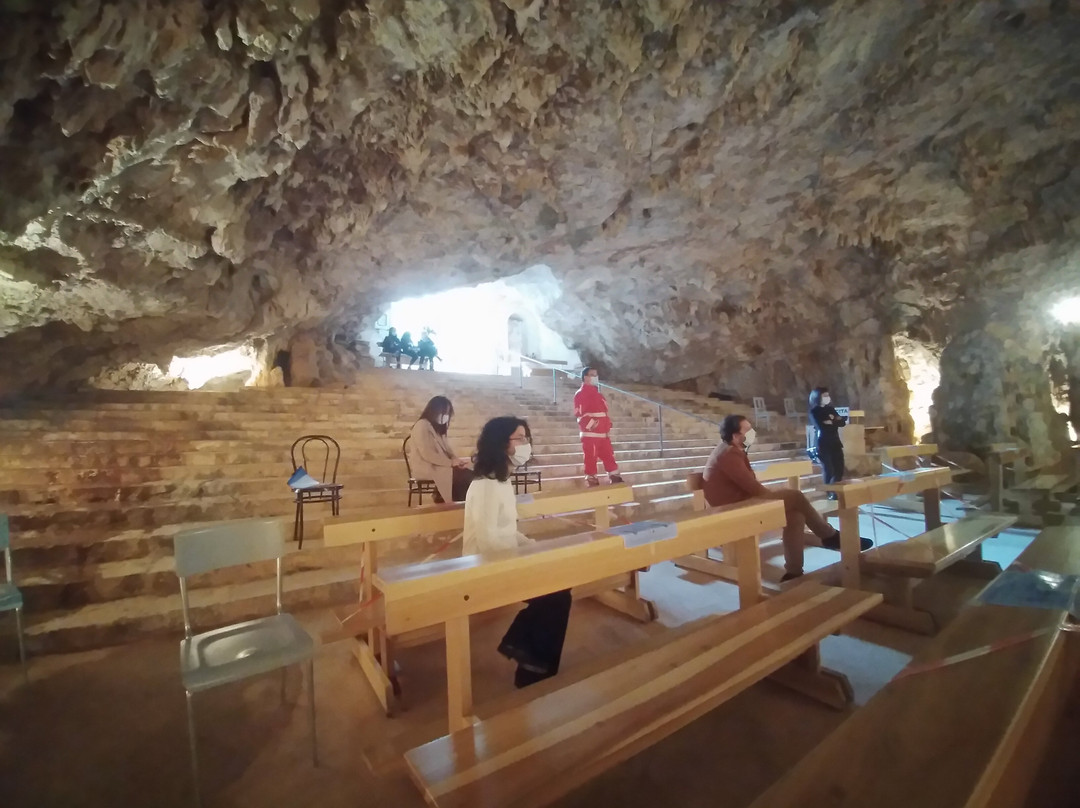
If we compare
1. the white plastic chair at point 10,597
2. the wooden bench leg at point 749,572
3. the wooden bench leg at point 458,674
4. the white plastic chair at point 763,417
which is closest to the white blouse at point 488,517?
the wooden bench leg at point 458,674

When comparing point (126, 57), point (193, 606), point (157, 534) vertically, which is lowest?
point (193, 606)

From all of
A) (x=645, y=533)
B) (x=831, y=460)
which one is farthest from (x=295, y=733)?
(x=831, y=460)

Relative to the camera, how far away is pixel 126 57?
3.13 m

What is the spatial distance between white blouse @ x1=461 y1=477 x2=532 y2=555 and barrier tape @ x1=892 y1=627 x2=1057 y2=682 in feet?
5.26

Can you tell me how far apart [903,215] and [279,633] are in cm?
980

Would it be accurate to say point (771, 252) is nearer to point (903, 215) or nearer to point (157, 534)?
point (903, 215)

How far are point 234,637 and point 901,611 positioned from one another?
3799 millimetres

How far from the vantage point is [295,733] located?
2.16 meters

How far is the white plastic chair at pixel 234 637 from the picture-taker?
183 cm

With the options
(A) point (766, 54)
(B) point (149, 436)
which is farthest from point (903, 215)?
(B) point (149, 436)

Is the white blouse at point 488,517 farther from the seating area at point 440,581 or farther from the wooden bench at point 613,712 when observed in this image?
A: the wooden bench at point 613,712

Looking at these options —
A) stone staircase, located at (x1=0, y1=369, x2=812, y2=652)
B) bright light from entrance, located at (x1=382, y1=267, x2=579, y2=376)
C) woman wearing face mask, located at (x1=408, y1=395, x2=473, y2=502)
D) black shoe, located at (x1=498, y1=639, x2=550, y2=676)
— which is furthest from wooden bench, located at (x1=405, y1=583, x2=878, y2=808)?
bright light from entrance, located at (x1=382, y1=267, x2=579, y2=376)

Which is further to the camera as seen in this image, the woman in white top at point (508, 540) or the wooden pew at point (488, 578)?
the woman in white top at point (508, 540)

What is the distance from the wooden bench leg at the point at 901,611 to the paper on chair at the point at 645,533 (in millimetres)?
1858
